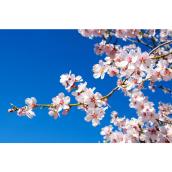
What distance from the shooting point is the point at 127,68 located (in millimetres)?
2125

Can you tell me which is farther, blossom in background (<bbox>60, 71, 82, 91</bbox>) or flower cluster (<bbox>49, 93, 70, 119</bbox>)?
blossom in background (<bbox>60, 71, 82, 91</bbox>)

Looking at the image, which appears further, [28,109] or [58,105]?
[28,109]

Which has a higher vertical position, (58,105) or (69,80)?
(69,80)

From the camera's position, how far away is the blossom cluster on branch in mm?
2098

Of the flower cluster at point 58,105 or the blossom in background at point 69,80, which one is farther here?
the blossom in background at point 69,80

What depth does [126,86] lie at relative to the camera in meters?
2.08

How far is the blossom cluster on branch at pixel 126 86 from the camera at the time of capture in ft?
6.88

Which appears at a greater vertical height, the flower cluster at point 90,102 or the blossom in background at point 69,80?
the blossom in background at point 69,80

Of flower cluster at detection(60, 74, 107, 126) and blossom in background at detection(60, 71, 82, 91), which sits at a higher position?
blossom in background at detection(60, 71, 82, 91)
